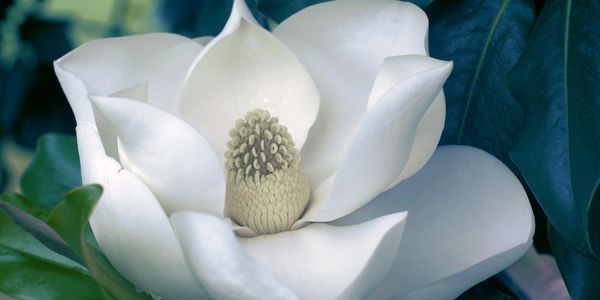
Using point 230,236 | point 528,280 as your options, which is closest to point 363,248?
point 230,236

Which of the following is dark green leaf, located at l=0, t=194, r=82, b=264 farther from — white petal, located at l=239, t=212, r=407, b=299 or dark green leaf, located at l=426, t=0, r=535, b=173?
dark green leaf, located at l=426, t=0, r=535, b=173

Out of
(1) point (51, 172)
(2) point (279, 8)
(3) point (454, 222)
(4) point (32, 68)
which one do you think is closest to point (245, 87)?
(2) point (279, 8)

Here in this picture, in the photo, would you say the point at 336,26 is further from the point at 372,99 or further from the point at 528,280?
the point at 528,280

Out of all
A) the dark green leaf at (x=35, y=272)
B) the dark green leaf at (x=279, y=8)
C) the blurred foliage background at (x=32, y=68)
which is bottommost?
the blurred foliage background at (x=32, y=68)

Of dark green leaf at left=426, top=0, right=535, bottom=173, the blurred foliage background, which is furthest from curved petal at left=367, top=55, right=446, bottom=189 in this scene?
the blurred foliage background

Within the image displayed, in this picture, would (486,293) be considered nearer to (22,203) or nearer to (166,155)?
(166,155)

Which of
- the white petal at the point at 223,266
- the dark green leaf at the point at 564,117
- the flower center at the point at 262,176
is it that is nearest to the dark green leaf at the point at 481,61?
the dark green leaf at the point at 564,117

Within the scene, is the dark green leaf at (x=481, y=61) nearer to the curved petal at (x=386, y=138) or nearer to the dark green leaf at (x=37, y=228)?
the curved petal at (x=386, y=138)
